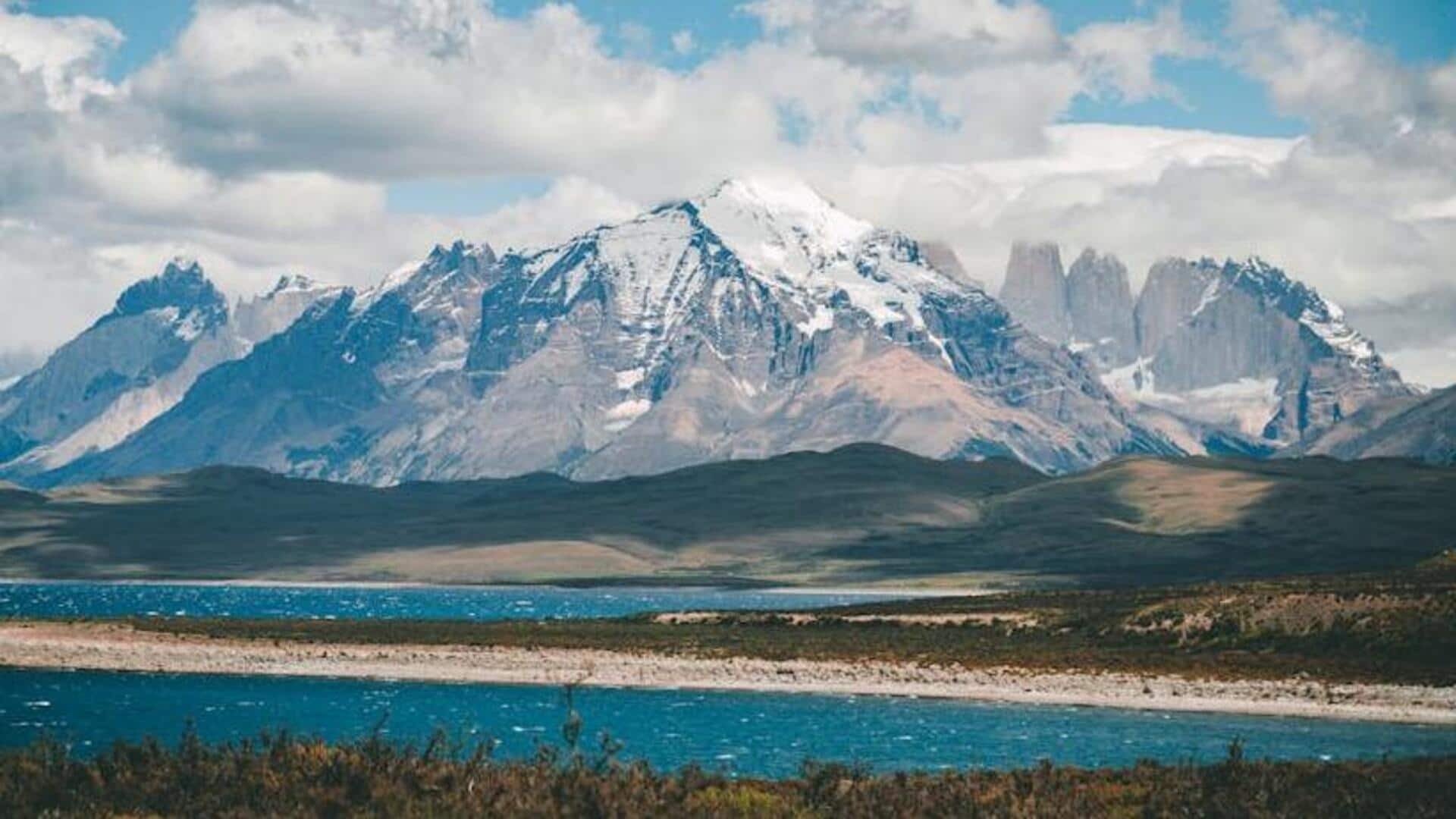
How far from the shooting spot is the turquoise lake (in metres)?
78.2

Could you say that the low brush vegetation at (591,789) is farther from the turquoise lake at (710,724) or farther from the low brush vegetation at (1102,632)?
the low brush vegetation at (1102,632)

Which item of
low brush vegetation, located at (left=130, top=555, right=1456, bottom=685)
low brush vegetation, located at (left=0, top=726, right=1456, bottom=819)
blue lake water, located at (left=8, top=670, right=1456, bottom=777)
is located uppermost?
low brush vegetation, located at (left=130, top=555, right=1456, bottom=685)

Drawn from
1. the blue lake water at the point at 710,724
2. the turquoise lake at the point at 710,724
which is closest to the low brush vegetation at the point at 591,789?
the turquoise lake at the point at 710,724

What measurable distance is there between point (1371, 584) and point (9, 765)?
102 meters

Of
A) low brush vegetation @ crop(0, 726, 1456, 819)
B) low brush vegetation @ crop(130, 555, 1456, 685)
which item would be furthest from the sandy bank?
low brush vegetation @ crop(0, 726, 1456, 819)

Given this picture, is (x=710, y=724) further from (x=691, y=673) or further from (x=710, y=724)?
(x=691, y=673)

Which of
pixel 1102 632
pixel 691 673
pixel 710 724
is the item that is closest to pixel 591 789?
pixel 710 724

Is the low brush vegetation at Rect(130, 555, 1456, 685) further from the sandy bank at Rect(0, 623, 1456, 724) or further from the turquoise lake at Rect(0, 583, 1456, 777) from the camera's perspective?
the turquoise lake at Rect(0, 583, 1456, 777)

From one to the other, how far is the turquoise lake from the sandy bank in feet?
9.88

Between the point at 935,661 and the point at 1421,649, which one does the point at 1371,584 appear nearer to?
the point at 1421,649

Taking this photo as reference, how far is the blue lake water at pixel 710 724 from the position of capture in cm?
7831

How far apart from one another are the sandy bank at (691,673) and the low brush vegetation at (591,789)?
39762 mm

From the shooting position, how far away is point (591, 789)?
51406mm

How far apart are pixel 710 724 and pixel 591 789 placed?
40.1 m
